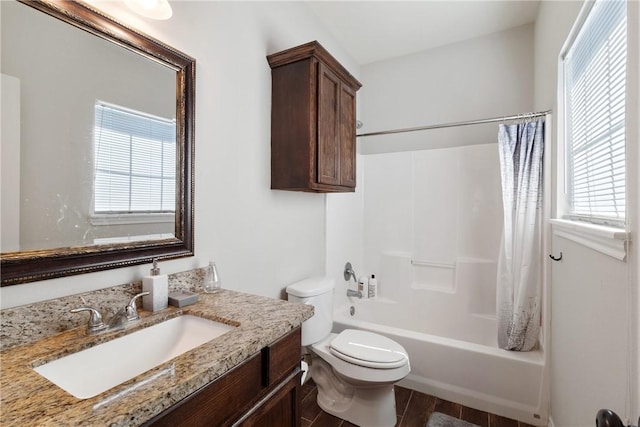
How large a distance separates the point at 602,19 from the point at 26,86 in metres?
1.89

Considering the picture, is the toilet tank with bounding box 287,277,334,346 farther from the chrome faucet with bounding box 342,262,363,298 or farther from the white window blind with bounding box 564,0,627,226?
the white window blind with bounding box 564,0,627,226

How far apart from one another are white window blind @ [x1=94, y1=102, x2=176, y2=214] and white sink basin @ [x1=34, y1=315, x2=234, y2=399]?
44cm

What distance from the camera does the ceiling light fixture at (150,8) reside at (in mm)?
1035

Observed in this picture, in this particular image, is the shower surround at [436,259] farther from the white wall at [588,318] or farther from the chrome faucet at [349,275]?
the white wall at [588,318]

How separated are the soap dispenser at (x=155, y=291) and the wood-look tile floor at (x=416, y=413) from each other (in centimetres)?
116

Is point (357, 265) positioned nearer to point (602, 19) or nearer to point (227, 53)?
point (227, 53)

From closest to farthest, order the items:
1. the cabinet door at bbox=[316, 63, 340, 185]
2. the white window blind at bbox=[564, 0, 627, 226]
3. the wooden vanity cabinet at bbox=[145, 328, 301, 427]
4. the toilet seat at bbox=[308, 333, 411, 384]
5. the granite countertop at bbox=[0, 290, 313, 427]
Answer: the granite countertop at bbox=[0, 290, 313, 427] → the wooden vanity cabinet at bbox=[145, 328, 301, 427] → the white window blind at bbox=[564, 0, 627, 226] → the toilet seat at bbox=[308, 333, 411, 384] → the cabinet door at bbox=[316, 63, 340, 185]

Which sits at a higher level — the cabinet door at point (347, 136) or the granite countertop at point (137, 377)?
the cabinet door at point (347, 136)

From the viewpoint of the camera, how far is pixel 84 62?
971 millimetres

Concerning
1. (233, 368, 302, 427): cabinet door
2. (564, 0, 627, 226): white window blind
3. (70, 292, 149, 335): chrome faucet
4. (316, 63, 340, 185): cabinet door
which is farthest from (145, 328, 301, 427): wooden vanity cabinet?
(564, 0, 627, 226): white window blind

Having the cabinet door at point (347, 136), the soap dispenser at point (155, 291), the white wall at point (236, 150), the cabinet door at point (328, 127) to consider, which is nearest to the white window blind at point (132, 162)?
the white wall at point (236, 150)

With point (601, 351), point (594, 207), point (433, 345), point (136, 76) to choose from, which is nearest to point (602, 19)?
point (594, 207)

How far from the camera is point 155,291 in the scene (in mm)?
1061

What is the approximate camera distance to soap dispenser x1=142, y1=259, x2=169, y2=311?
1057 millimetres
